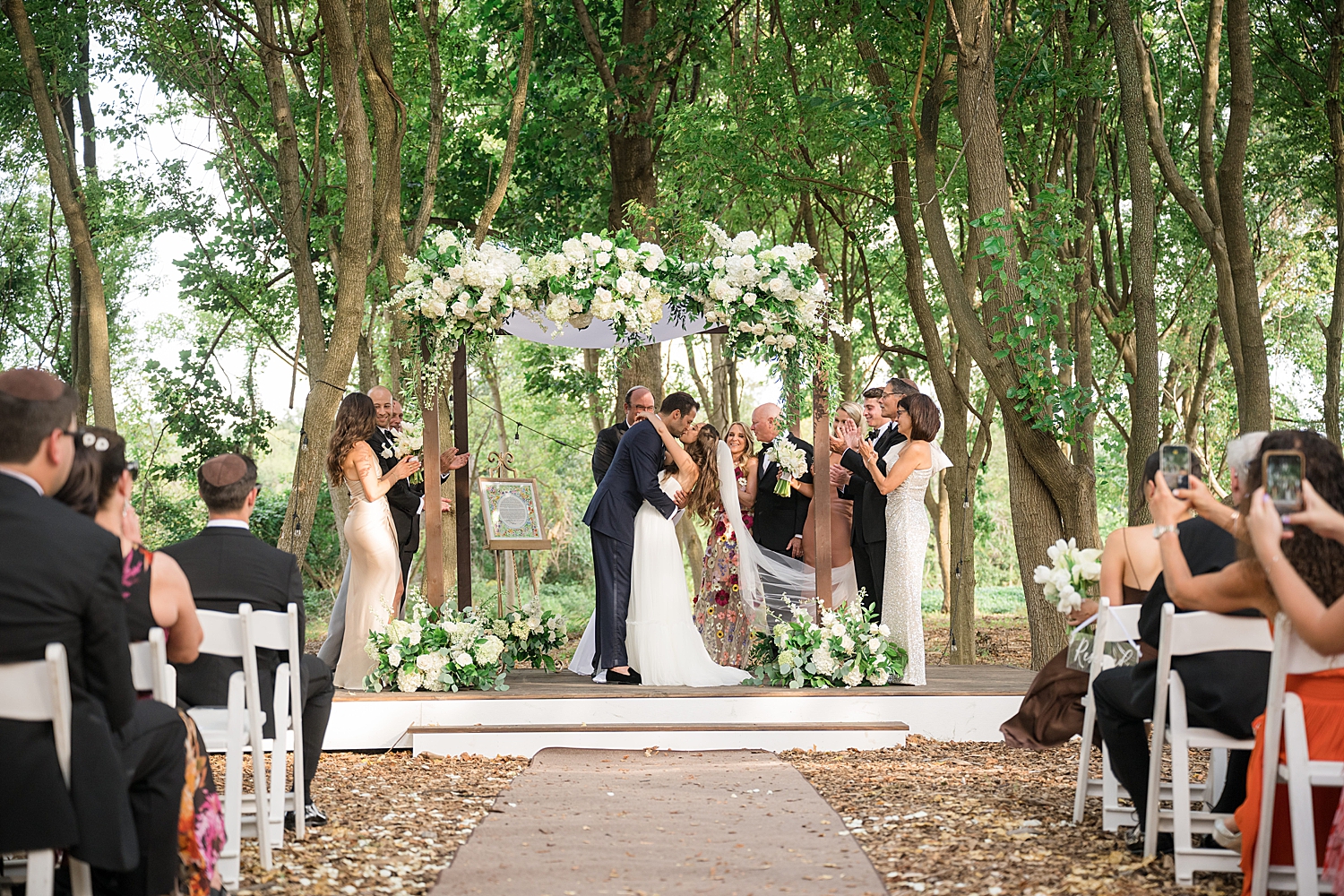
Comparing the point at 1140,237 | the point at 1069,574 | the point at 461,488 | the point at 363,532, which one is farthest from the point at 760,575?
the point at 1140,237

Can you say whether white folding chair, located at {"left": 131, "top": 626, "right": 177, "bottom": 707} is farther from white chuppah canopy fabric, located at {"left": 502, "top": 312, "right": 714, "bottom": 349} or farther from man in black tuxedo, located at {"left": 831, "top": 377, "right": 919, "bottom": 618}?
man in black tuxedo, located at {"left": 831, "top": 377, "right": 919, "bottom": 618}

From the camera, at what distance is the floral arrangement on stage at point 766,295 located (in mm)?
8375

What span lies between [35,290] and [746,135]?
13.0 metres

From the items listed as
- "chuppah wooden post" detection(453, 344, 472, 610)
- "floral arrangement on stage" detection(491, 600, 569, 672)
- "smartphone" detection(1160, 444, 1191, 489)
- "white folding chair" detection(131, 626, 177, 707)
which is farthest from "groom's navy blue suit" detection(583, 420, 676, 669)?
"smartphone" detection(1160, 444, 1191, 489)

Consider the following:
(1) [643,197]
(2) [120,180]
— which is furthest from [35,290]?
(1) [643,197]

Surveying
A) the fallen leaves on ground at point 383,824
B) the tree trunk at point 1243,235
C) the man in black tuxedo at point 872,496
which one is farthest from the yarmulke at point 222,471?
the tree trunk at point 1243,235

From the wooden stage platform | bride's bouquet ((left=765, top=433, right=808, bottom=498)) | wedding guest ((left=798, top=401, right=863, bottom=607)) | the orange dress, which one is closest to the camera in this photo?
the orange dress

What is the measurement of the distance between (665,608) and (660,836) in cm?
340

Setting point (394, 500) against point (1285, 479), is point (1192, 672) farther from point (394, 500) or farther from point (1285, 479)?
point (394, 500)

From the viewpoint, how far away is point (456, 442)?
360 inches

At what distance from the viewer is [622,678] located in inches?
335

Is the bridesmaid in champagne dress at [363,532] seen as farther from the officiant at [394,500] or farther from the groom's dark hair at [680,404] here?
the groom's dark hair at [680,404]

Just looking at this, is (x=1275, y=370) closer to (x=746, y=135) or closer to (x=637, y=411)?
(x=746, y=135)

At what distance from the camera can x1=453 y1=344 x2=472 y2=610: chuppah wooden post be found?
8.66 metres
